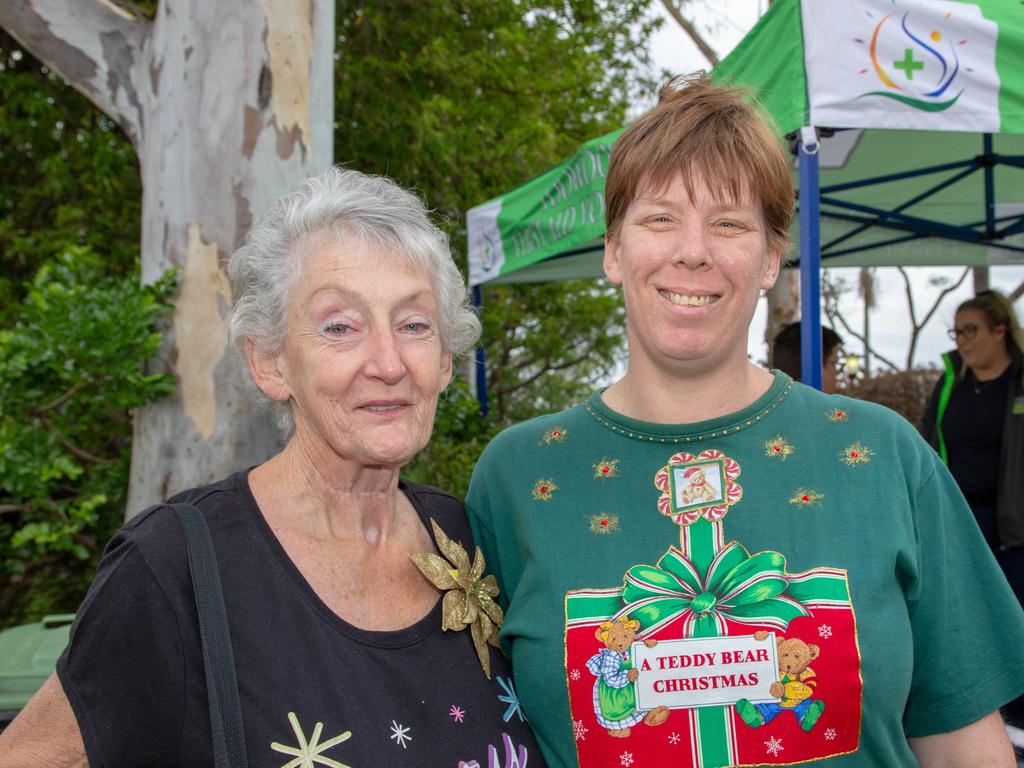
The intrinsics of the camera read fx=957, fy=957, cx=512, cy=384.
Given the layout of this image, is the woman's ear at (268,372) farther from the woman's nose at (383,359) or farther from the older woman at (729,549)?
the older woman at (729,549)

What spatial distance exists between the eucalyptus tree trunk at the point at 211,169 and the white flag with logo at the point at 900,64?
192cm

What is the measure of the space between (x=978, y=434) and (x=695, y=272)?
4.07 meters

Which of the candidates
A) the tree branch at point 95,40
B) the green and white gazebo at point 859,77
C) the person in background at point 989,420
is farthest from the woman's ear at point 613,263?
the person in background at point 989,420

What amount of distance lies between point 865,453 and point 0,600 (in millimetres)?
4686

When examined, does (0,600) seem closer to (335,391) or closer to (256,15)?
(256,15)

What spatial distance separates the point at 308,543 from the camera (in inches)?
65.9

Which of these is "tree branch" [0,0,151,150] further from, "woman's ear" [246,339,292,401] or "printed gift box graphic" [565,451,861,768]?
"printed gift box graphic" [565,451,861,768]

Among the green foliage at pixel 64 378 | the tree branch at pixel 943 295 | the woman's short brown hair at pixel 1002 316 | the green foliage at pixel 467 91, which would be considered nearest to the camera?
the green foliage at pixel 64 378

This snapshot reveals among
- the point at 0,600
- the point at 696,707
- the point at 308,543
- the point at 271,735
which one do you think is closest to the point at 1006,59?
the point at 696,707

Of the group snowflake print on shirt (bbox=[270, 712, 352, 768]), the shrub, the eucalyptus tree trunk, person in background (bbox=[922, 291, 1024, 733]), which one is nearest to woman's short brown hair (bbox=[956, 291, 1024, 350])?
person in background (bbox=[922, 291, 1024, 733])

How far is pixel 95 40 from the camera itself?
3908mm

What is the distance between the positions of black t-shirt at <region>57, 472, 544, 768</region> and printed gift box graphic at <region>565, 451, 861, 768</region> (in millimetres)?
200

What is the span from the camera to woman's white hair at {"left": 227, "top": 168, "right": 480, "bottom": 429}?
5.58ft

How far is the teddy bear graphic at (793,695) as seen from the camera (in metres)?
1.55
